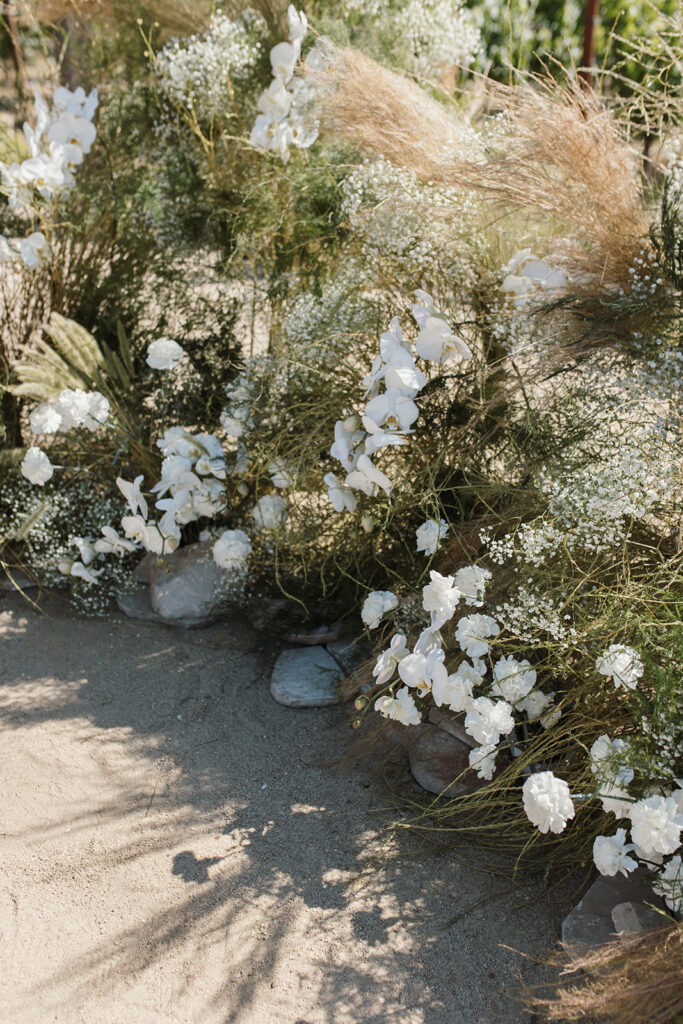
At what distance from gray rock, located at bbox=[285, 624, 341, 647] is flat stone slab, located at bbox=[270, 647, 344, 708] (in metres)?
0.02

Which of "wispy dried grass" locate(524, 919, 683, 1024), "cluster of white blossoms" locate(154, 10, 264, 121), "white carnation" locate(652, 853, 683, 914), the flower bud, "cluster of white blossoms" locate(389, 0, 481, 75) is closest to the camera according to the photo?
"wispy dried grass" locate(524, 919, 683, 1024)

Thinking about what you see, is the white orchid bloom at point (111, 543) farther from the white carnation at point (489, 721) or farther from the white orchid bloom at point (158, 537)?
the white carnation at point (489, 721)

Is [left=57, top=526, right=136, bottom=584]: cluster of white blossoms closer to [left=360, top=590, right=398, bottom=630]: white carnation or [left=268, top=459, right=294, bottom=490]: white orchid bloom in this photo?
[left=268, top=459, right=294, bottom=490]: white orchid bloom

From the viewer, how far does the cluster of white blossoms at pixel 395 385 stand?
2.03 metres

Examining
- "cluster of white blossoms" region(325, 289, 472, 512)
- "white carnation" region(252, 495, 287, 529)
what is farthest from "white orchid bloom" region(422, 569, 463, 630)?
"white carnation" region(252, 495, 287, 529)

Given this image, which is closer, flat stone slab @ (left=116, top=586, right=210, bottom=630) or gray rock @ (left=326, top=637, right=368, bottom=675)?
gray rock @ (left=326, top=637, right=368, bottom=675)

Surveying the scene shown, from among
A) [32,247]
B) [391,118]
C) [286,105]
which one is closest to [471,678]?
[391,118]

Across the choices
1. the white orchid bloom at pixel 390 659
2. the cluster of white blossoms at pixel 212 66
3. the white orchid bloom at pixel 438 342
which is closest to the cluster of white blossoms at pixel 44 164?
the cluster of white blossoms at pixel 212 66

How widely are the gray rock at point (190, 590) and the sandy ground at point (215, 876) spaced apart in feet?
0.57

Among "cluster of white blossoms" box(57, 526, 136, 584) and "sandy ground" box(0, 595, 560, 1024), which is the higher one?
"cluster of white blossoms" box(57, 526, 136, 584)

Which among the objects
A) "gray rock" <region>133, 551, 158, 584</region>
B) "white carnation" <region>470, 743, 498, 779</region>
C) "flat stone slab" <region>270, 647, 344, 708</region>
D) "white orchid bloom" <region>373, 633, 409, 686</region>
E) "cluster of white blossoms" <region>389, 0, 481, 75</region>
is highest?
"cluster of white blossoms" <region>389, 0, 481, 75</region>

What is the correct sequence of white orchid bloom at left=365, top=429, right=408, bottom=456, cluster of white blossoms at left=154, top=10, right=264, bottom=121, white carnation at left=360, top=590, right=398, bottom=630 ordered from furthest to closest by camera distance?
cluster of white blossoms at left=154, top=10, right=264, bottom=121 → white carnation at left=360, top=590, right=398, bottom=630 → white orchid bloom at left=365, top=429, right=408, bottom=456

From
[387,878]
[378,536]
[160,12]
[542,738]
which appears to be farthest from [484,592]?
[160,12]

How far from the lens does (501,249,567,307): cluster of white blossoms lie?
229 centimetres
